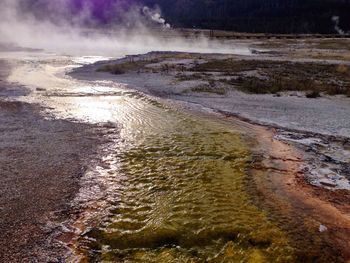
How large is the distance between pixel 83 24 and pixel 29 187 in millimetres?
134024

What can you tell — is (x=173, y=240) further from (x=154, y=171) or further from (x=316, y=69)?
(x=316, y=69)

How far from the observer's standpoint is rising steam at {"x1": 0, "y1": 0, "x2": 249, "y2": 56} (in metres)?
61.9

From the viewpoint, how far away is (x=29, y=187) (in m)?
8.84

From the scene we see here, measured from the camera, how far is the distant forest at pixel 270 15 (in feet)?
358

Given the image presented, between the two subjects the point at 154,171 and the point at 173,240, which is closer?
the point at 173,240

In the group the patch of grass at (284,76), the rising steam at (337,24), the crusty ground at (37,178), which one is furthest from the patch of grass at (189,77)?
the rising steam at (337,24)

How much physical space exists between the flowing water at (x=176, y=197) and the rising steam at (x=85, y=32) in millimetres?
39602

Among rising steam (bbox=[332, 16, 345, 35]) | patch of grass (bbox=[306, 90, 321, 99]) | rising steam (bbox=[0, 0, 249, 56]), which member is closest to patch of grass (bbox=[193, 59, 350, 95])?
patch of grass (bbox=[306, 90, 321, 99])

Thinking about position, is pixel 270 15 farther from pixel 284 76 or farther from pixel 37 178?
pixel 37 178

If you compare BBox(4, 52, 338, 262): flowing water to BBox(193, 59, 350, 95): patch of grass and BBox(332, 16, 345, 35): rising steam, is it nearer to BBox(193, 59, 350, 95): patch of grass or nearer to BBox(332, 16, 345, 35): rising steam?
BBox(193, 59, 350, 95): patch of grass

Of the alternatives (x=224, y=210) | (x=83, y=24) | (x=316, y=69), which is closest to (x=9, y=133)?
(x=224, y=210)

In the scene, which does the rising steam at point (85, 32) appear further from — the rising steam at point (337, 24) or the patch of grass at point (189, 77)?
the rising steam at point (337, 24)

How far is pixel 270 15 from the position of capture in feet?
439

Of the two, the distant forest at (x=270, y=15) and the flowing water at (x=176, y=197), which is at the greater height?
the distant forest at (x=270, y=15)
